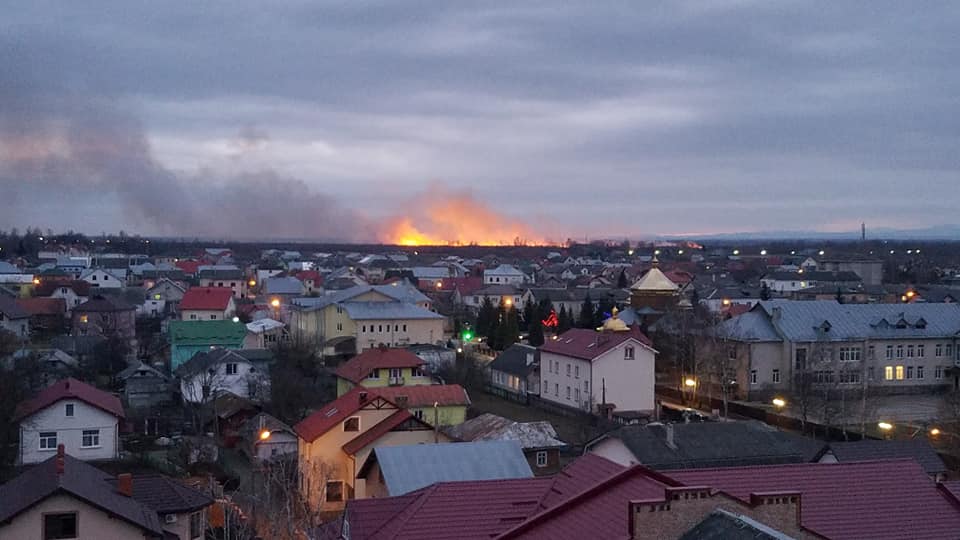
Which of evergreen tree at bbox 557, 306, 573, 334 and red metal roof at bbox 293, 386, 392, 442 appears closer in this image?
red metal roof at bbox 293, 386, 392, 442

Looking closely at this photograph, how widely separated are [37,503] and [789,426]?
22.2m

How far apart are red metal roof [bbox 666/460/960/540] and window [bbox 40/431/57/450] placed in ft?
65.6

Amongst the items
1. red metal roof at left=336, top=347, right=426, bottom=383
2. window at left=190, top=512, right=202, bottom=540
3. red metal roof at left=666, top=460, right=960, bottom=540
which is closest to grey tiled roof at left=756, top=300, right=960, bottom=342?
red metal roof at left=336, top=347, right=426, bottom=383

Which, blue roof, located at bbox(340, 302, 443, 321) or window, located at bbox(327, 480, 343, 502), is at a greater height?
blue roof, located at bbox(340, 302, 443, 321)

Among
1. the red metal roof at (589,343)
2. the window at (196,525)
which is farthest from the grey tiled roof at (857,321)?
the window at (196,525)

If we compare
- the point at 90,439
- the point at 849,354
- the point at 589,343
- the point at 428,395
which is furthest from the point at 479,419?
the point at 849,354

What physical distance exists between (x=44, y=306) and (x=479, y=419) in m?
38.0

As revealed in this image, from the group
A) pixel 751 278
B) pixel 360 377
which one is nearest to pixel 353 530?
pixel 360 377

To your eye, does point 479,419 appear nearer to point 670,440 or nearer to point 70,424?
point 670,440

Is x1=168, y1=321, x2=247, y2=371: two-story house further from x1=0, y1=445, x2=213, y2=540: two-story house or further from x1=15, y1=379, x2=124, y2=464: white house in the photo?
x1=0, y1=445, x2=213, y2=540: two-story house

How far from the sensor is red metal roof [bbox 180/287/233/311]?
5525 cm

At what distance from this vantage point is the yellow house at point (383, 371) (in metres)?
34.1

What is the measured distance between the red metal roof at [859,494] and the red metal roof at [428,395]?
54.7ft

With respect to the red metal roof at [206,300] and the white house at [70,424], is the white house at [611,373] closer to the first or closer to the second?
the white house at [70,424]
